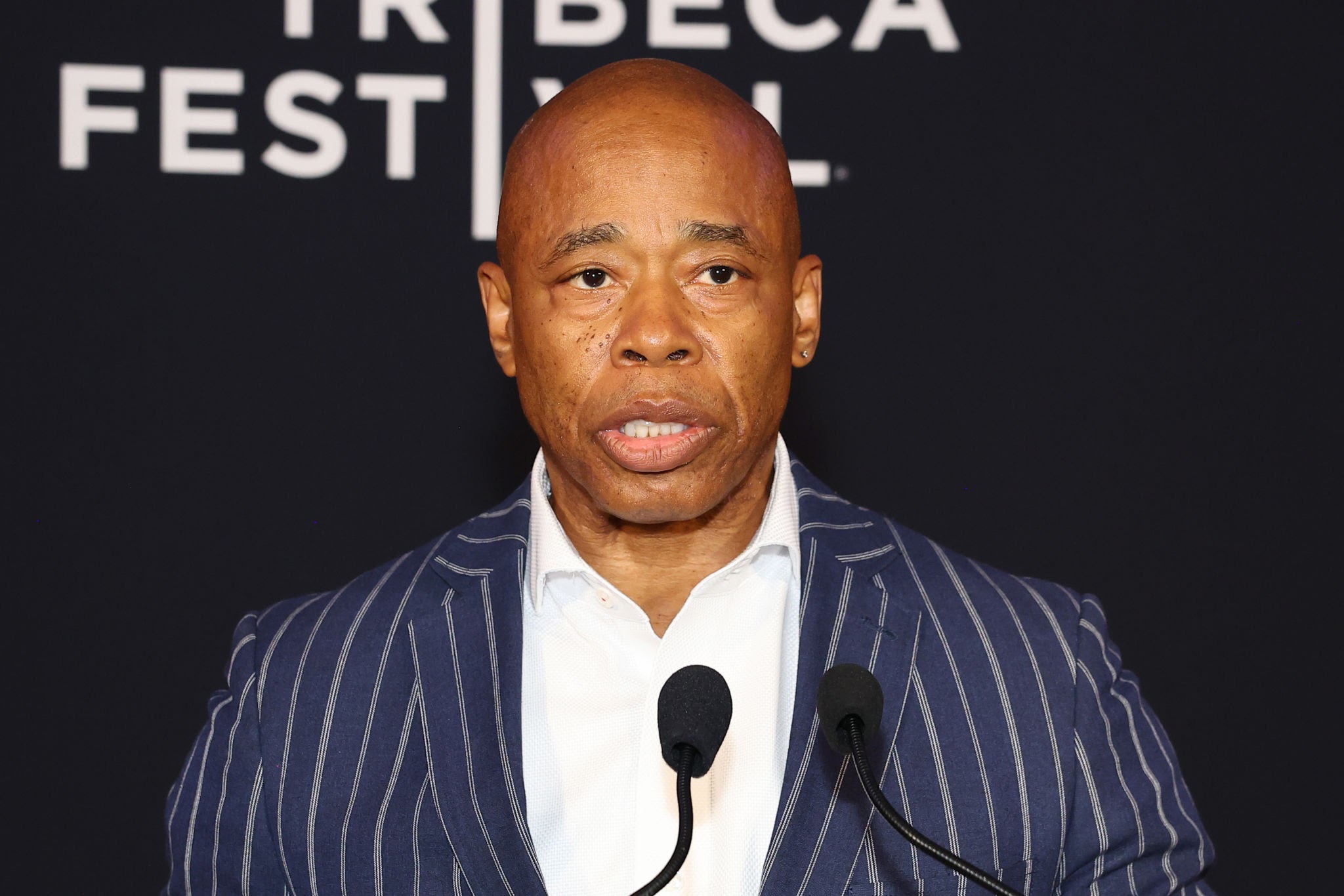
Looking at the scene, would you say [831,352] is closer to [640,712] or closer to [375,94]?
[375,94]

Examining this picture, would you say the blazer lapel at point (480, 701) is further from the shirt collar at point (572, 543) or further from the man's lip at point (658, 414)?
the man's lip at point (658, 414)

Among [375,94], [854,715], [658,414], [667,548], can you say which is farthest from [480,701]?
[375,94]

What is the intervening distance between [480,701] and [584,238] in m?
0.52

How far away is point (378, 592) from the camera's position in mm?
1757

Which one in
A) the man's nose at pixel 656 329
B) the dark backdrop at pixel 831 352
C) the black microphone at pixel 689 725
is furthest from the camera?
the dark backdrop at pixel 831 352

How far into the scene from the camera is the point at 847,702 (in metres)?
1.27

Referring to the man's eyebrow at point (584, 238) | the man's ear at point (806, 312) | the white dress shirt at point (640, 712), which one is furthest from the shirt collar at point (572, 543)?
the man's eyebrow at point (584, 238)

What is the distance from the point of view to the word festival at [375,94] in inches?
95.2

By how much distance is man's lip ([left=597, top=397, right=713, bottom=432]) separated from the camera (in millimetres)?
1521

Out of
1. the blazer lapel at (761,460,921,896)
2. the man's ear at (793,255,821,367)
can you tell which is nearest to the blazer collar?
the blazer lapel at (761,460,921,896)

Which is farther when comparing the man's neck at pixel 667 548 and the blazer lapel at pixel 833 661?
the man's neck at pixel 667 548

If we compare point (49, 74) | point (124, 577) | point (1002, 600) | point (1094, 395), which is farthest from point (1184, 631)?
point (49, 74)

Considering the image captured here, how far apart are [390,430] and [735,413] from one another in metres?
1.02

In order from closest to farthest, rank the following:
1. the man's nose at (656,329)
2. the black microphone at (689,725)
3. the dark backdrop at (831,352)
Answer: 1. the black microphone at (689,725)
2. the man's nose at (656,329)
3. the dark backdrop at (831,352)
